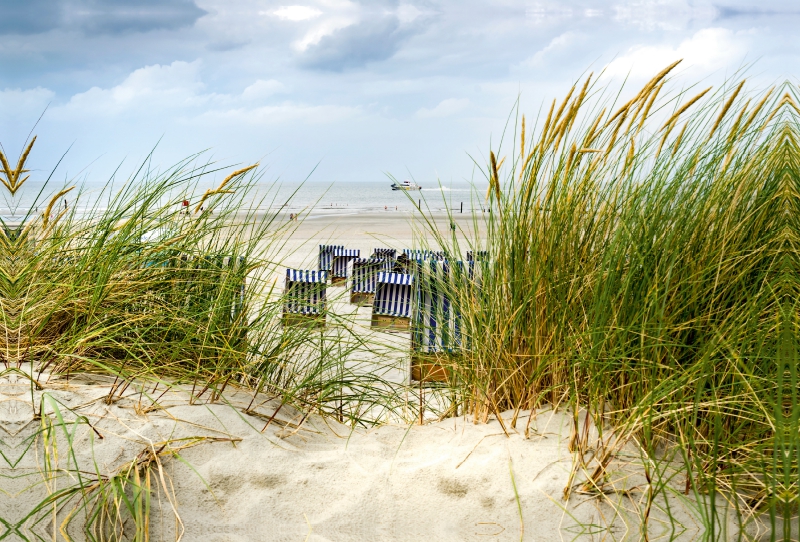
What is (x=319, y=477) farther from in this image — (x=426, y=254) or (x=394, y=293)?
(x=394, y=293)

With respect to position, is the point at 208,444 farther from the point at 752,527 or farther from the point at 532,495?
the point at 752,527

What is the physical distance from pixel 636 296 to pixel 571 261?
268 millimetres

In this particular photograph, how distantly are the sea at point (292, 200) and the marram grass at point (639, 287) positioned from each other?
29cm

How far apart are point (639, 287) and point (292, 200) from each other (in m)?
31.0

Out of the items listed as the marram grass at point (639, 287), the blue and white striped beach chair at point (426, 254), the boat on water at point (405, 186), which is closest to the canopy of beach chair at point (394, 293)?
the boat on water at point (405, 186)

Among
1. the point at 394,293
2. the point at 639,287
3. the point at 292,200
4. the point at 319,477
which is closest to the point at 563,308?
the point at 639,287

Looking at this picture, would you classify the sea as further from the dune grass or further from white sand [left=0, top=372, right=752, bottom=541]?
white sand [left=0, top=372, right=752, bottom=541]

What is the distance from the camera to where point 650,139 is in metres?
2.09

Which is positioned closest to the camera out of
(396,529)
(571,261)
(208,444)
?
(396,529)

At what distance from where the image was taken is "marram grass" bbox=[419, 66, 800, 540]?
1525 millimetres

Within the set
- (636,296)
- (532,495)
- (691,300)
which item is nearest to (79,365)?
(532,495)

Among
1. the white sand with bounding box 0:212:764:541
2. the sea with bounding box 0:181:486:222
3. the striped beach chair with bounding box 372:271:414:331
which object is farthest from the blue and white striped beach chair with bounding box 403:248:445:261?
the striped beach chair with bounding box 372:271:414:331

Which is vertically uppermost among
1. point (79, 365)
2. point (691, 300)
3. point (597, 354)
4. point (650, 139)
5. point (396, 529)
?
point (650, 139)

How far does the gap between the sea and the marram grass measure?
0.29 m
